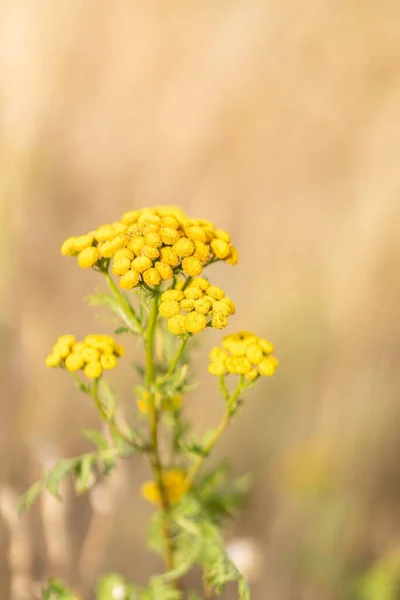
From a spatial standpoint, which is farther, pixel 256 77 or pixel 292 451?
pixel 256 77

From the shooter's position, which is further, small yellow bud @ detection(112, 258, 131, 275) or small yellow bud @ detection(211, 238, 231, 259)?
small yellow bud @ detection(211, 238, 231, 259)

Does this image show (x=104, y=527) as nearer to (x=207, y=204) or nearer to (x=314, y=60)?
(x=207, y=204)

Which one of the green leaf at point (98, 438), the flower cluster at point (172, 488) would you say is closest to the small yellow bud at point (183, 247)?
the green leaf at point (98, 438)

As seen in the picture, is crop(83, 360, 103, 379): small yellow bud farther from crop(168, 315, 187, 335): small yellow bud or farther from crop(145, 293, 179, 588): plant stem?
crop(168, 315, 187, 335): small yellow bud

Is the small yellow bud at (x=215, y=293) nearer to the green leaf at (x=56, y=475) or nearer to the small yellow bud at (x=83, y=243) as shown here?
the small yellow bud at (x=83, y=243)

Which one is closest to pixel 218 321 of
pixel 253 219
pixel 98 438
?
pixel 98 438

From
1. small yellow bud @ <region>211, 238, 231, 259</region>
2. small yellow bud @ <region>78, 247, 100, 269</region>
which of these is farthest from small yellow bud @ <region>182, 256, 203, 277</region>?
small yellow bud @ <region>78, 247, 100, 269</region>

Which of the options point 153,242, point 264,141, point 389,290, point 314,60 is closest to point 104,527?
point 153,242
